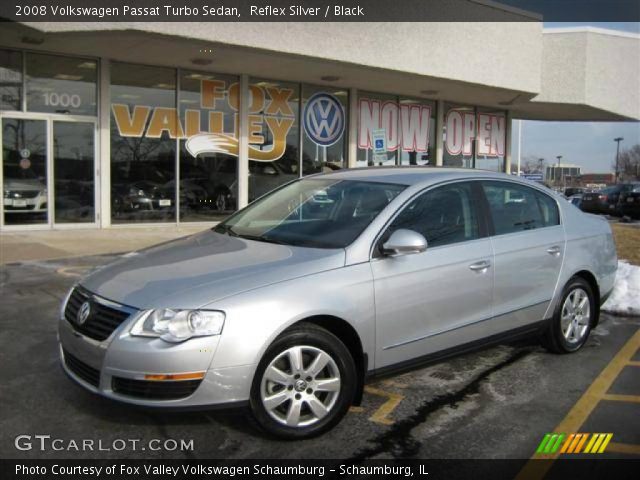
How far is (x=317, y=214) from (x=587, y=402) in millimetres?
2295

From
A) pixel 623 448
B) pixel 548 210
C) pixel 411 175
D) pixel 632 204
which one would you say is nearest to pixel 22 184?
pixel 411 175

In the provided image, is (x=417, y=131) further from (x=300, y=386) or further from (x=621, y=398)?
(x=300, y=386)

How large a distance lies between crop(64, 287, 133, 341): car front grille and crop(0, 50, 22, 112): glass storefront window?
401 inches

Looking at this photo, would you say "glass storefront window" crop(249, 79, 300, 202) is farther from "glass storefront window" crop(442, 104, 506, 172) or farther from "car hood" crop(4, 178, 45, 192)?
"glass storefront window" crop(442, 104, 506, 172)

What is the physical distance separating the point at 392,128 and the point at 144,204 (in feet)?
26.2

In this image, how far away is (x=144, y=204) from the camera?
14.3 meters

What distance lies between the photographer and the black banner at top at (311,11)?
10500 mm

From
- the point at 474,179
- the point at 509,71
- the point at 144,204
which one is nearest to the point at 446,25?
the point at 509,71

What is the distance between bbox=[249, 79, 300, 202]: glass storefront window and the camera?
51.8ft

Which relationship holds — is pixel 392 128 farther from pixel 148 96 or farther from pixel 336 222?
pixel 336 222

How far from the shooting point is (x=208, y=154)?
15055mm

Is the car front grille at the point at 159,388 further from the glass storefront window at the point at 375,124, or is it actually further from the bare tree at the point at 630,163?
the bare tree at the point at 630,163

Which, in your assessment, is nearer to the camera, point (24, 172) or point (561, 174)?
point (24, 172)

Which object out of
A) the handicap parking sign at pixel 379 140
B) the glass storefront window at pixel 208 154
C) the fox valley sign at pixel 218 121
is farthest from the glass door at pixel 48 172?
the handicap parking sign at pixel 379 140
